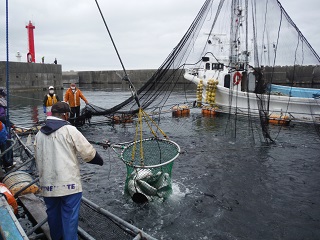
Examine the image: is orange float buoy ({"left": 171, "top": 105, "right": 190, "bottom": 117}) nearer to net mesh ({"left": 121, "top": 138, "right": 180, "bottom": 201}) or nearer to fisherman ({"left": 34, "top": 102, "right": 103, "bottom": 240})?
net mesh ({"left": 121, "top": 138, "right": 180, "bottom": 201})

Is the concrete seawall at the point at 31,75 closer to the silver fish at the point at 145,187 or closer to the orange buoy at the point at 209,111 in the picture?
the orange buoy at the point at 209,111

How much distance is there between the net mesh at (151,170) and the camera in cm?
534

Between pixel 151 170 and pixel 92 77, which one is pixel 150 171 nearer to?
pixel 151 170

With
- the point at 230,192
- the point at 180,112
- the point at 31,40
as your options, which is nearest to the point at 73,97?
the point at 180,112

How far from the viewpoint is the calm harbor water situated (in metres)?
4.81

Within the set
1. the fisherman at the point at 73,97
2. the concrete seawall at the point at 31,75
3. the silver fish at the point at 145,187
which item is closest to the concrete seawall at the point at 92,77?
the concrete seawall at the point at 31,75

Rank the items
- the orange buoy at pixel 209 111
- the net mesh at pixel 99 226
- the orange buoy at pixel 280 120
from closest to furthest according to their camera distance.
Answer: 1. the net mesh at pixel 99 226
2. the orange buoy at pixel 280 120
3. the orange buoy at pixel 209 111

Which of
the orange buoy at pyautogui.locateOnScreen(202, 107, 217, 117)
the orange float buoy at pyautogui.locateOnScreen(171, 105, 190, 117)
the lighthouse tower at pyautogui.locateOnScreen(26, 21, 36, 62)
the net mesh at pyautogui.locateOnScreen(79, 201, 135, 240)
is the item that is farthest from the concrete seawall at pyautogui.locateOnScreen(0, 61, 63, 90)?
the net mesh at pyautogui.locateOnScreen(79, 201, 135, 240)

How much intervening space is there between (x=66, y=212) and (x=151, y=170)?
2.65 metres

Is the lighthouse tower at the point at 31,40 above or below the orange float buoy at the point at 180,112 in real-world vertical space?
above

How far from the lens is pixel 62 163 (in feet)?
10.1

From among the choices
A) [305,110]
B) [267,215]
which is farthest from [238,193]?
[305,110]

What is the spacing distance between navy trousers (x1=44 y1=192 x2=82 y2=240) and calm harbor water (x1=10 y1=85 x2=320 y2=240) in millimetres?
1823

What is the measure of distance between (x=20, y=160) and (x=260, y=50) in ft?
25.7
